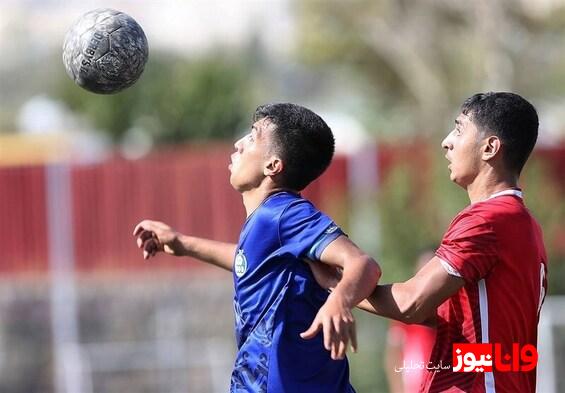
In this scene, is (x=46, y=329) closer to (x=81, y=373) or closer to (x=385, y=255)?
(x=81, y=373)

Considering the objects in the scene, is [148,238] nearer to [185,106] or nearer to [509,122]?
[509,122]

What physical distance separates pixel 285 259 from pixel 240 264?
0.30 meters

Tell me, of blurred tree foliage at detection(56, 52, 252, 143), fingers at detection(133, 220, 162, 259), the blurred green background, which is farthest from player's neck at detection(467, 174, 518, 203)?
blurred tree foliage at detection(56, 52, 252, 143)

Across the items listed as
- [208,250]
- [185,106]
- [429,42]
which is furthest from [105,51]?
[429,42]

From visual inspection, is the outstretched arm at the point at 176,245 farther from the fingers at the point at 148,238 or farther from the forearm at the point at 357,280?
the forearm at the point at 357,280

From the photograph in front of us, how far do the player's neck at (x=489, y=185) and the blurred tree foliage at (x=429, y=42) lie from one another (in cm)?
2818

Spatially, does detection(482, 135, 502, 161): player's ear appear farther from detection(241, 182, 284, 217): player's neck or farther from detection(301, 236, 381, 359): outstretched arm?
detection(241, 182, 284, 217): player's neck

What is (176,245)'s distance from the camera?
22.3 feet

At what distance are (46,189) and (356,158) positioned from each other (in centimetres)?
515

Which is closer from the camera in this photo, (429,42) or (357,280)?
(357,280)

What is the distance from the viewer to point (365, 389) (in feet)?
50.5

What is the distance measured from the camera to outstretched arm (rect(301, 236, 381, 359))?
508cm

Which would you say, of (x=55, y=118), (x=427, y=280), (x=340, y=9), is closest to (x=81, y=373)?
(x=427, y=280)

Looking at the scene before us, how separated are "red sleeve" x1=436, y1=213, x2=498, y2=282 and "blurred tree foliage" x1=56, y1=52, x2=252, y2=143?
22258 mm
